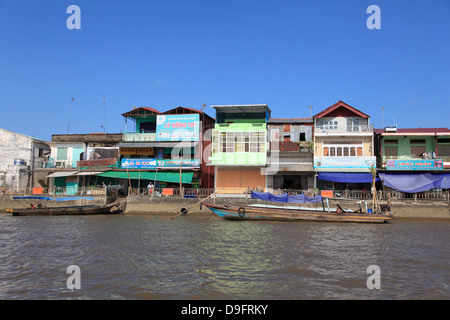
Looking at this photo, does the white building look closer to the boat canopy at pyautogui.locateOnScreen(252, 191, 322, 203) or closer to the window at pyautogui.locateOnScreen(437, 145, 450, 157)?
the boat canopy at pyautogui.locateOnScreen(252, 191, 322, 203)

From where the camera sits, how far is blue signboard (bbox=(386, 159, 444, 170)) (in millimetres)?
30859

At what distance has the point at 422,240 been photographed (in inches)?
711

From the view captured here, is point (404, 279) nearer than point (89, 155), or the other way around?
point (404, 279)

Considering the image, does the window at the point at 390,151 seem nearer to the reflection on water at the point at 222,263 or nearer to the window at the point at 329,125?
the window at the point at 329,125

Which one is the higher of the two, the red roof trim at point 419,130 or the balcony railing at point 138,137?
the red roof trim at point 419,130

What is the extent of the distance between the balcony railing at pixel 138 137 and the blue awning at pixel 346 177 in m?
17.7

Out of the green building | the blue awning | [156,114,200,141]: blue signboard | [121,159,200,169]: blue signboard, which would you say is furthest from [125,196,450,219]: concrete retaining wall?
[156,114,200,141]: blue signboard

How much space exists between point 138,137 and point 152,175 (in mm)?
4831

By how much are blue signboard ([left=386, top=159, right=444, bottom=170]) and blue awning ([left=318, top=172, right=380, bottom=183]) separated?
2.13 metres

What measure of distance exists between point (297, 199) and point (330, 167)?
275 inches

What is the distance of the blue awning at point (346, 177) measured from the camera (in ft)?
102

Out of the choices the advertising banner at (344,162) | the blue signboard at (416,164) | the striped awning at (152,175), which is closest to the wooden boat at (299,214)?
the advertising banner at (344,162)
